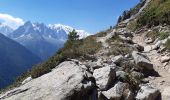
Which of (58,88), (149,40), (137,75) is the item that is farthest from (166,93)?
(149,40)

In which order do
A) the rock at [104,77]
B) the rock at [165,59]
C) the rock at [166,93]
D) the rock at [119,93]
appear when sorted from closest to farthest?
the rock at [119,93] < the rock at [166,93] < the rock at [104,77] < the rock at [165,59]

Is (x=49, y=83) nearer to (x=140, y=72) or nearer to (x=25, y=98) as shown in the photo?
(x=25, y=98)

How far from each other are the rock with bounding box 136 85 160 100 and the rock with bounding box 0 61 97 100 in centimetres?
196

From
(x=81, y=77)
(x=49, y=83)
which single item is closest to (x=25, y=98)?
(x=49, y=83)

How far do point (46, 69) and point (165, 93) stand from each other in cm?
611

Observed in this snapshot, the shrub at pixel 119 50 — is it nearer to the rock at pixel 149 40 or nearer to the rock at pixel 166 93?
the rock at pixel 149 40

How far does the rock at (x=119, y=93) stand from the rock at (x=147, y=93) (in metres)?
0.39

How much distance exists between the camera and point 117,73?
14.8 metres

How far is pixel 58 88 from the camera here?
1262 centimetres

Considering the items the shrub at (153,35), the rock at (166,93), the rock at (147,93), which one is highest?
the shrub at (153,35)

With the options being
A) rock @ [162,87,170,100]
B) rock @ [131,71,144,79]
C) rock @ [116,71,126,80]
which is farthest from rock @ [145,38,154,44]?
rock @ [162,87,170,100]

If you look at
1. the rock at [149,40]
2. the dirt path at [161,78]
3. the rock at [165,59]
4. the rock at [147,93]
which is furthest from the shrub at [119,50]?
the rock at [147,93]

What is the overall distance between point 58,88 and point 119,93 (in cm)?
255

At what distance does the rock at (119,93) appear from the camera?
13180 millimetres
